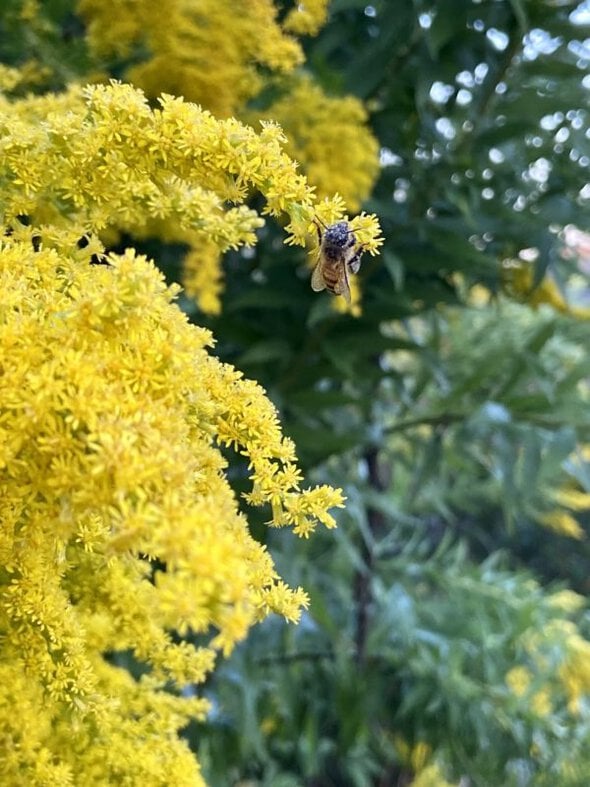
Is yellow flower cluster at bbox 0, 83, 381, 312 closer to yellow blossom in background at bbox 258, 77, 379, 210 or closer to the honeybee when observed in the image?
the honeybee

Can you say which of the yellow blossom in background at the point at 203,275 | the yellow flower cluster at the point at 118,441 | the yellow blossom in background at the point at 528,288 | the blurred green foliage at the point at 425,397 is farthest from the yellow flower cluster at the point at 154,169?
the yellow blossom in background at the point at 528,288

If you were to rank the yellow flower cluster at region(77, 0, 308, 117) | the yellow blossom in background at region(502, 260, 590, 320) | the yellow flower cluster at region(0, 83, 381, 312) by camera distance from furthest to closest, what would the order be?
the yellow blossom in background at region(502, 260, 590, 320) < the yellow flower cluster at region(77, 0, 308, 117) < the yellow flower cluster at region(0, 83, 381, 312)

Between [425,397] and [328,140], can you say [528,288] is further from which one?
[425,397]

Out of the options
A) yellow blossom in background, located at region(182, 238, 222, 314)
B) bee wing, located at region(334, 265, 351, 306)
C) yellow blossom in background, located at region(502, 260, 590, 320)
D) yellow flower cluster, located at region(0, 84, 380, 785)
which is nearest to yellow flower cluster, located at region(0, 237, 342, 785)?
yellow flower cluster, located at region(0, 84, 380, 785)

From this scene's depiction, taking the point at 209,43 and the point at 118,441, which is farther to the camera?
the point at 209,43

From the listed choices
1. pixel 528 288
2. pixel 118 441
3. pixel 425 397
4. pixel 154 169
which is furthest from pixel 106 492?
pixel 425 397

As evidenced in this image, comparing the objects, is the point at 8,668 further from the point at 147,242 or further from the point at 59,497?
the point at 147,242

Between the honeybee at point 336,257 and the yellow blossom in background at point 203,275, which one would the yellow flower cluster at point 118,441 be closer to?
the honeybee at point 336,257
